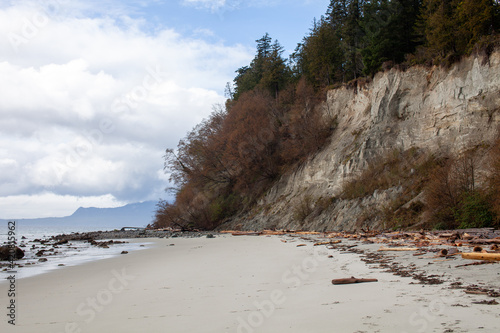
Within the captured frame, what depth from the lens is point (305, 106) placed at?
3759 centimetres

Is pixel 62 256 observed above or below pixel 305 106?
below

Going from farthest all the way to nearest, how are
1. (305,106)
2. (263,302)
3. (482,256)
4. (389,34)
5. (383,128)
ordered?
(305,106) < (389,34) < (383,128) < (482,256) < (263,302)

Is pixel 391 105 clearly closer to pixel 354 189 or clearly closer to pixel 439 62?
pixel 439 62

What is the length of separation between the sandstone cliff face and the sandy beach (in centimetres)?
1530

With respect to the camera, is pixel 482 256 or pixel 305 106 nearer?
pixel 482 256

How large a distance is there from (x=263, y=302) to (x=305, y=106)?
33.7m

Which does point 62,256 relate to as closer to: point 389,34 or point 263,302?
point 263,302

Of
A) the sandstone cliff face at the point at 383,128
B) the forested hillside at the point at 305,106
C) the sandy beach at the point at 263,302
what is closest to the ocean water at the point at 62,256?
the sandy beach at the point at 263,302

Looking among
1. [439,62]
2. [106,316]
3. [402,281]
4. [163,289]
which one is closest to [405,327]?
[402,281]

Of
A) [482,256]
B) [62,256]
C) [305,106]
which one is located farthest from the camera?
[305,106]

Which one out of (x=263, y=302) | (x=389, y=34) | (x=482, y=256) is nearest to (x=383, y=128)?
(x=389, y=34)

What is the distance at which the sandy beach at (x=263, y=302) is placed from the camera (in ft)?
13.4

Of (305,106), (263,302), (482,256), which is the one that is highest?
(305,106)

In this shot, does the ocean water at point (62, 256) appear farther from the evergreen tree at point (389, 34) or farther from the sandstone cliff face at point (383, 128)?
the evergreen tree at point (389, 34)
